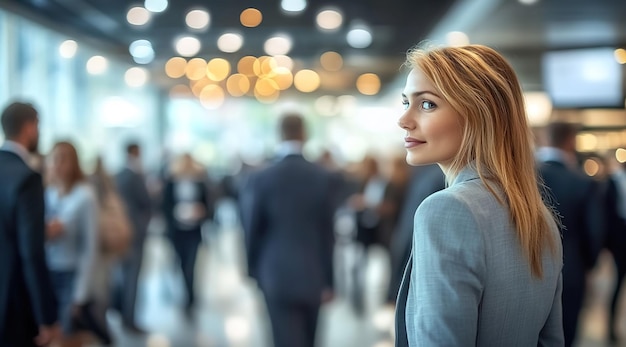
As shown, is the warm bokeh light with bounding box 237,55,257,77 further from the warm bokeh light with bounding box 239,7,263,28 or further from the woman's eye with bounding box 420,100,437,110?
the woman's eye with bounding box 420,100,437,110

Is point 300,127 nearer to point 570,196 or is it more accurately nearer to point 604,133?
point 570,196

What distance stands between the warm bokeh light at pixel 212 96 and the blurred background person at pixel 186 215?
30.9ft

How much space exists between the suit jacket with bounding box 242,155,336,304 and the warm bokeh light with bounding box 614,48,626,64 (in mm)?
5599

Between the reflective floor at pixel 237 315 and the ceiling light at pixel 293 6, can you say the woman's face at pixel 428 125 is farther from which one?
the ceiling light at pixel 293 6

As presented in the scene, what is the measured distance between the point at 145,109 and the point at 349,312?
932 cm

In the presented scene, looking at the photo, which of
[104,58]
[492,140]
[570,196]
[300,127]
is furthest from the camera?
[104,58]

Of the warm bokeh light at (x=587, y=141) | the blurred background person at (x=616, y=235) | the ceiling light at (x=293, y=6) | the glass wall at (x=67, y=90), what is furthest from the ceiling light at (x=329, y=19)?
the blurred background person at (x=616, y=235)

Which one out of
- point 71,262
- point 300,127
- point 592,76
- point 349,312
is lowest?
point 349,312

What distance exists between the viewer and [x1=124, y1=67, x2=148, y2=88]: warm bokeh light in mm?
12400

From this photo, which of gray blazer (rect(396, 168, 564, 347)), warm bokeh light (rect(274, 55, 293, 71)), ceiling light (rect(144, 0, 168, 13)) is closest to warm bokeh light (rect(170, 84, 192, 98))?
warm bokeh light (rect(274, 55, 293, 71))

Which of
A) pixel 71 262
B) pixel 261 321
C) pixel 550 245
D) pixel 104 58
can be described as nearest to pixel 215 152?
pixel 104 58

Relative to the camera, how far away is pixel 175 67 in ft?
45.2

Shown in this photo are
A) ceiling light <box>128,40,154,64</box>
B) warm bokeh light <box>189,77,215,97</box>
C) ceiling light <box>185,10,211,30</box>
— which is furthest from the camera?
warm bokeh light <box>189,77,215,97</box>

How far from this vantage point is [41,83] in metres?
9.34
